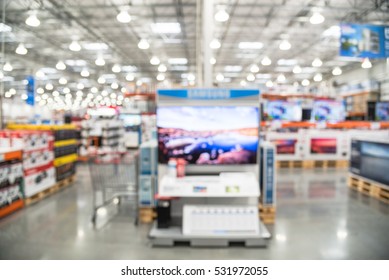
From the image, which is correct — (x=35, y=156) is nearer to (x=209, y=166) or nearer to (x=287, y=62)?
(x=209, y=166)

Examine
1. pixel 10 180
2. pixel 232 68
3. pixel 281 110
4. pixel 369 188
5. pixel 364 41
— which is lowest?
pixel 369 188

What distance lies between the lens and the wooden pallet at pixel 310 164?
9.42 metres

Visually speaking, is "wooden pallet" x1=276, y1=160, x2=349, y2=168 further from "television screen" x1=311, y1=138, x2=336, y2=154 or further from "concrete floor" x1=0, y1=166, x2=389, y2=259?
"concrete floor" x1=0, y1=166, x2=389, y2=259

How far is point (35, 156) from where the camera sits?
5559mm

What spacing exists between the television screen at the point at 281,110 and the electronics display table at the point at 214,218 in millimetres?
8720

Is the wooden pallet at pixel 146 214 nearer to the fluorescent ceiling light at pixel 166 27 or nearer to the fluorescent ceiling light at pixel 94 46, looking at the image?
the fluorescent ceiling light at pixel 166 27

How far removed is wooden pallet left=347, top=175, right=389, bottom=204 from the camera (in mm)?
5591

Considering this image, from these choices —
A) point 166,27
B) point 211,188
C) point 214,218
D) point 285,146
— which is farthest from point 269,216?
point 166,27

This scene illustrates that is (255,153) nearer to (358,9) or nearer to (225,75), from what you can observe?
(358,9)

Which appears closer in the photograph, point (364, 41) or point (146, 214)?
point (146, 214)

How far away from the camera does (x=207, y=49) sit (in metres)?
5.19

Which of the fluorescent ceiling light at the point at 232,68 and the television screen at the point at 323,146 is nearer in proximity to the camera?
the television screen at the point at 323,146

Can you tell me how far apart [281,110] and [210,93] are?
8.66 metres

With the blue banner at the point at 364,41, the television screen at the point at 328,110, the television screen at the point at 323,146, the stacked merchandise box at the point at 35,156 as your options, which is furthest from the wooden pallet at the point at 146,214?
the television screen at the point at 328,110
